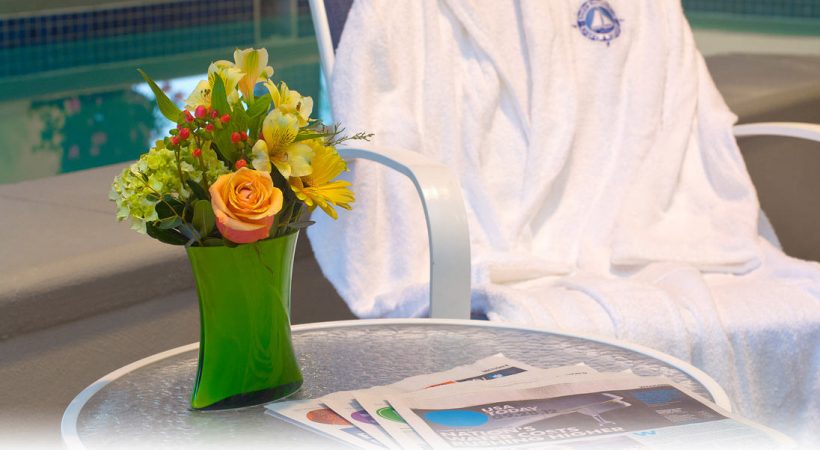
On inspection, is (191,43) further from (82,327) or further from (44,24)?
(82,327)

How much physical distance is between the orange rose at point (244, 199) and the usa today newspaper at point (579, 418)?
0.57 ft

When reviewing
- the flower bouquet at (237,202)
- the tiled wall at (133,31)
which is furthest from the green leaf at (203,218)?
the tiled wall at (133,31)

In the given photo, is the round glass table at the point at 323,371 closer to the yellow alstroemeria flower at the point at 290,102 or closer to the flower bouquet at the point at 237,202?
the flower bouquet at the point at 237,202

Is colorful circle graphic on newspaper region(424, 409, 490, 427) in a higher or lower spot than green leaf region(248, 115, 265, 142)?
lower

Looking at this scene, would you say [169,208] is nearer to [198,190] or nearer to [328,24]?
[198,190]

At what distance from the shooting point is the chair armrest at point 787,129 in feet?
5.65

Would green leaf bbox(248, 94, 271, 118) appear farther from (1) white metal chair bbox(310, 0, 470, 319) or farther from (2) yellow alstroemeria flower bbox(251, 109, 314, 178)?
(1) white metal chair bbox(310, 0, 470, 319)

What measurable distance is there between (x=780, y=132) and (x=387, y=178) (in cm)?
60

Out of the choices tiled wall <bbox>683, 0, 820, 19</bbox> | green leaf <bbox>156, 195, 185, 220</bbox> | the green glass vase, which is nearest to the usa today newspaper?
the green glass vase

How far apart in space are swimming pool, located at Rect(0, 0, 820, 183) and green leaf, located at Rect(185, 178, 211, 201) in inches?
91.0

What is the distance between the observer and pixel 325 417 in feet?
3.01

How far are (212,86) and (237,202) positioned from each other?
0.11 m

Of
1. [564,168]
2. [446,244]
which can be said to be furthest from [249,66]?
[564,168]

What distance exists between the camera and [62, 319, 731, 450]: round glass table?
0.91m
